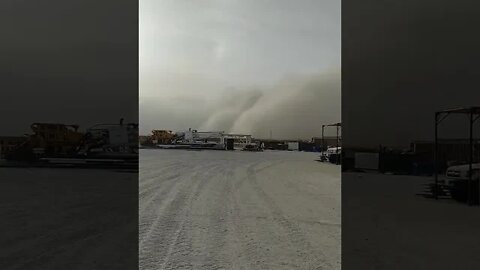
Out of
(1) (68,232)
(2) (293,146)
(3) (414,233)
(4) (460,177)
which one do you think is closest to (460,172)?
(4) (460,177)

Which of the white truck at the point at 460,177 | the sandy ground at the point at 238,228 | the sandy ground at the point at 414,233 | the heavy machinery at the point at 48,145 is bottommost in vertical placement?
the sandy ground at the point at 238,228

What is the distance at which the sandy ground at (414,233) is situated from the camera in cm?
291

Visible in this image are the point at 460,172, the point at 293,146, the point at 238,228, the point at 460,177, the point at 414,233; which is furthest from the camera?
the point at 293,146

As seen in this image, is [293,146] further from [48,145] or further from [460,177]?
[460,177]

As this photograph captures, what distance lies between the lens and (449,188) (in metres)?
2.85

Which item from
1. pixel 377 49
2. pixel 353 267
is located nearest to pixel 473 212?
pixel 353 267

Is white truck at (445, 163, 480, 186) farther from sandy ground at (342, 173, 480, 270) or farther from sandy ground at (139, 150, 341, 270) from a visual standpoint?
sandy ground at (139, 150, 341, 270)

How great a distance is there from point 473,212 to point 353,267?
0.95 m

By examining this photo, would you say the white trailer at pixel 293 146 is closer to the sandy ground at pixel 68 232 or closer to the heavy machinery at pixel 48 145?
the heavy machinery at pixel 48 145

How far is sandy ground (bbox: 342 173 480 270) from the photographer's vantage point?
291 centimetres

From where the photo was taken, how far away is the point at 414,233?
3.03 m

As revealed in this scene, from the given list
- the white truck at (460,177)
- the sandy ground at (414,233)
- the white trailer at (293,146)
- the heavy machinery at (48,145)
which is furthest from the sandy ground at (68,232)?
the white trailer at (293,146)

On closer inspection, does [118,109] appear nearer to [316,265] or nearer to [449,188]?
[316,265]

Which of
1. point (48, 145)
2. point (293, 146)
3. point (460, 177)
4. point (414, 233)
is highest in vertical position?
point (48, 145)
